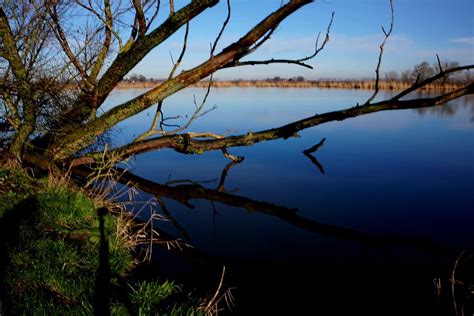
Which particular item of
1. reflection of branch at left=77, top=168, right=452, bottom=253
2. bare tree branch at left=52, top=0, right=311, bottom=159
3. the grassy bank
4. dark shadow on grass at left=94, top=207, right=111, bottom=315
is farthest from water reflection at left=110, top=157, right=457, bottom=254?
dark shadow on grass at left=94, top=207, right=111, bottom=315

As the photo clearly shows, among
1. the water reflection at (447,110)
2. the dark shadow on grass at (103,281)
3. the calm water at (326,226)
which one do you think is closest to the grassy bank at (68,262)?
the dark shadow on grass at (103,281)

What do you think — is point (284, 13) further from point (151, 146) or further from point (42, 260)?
point (42, 260)

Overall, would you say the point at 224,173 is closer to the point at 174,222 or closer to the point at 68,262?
the point at 174,222

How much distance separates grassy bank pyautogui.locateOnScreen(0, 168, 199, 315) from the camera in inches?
110

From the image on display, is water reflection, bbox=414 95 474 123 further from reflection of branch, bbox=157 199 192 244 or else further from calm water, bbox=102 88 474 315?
reflection of branch, bbox=157 199 192 244

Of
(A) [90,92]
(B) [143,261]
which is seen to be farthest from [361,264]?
(A) [90,92]

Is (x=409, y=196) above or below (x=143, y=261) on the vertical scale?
below

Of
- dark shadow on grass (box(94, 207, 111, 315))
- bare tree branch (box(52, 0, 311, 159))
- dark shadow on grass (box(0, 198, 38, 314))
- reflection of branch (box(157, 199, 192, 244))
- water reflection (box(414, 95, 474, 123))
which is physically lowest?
reflection of branch (box(157, 199, 192, 244))

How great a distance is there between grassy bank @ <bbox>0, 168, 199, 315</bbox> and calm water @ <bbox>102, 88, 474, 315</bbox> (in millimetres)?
724

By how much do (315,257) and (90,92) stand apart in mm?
4639

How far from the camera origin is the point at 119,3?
682cm

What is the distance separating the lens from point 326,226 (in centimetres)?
625

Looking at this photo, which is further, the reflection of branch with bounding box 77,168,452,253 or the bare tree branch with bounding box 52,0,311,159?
the bare tree branch with bounding box 52,0,311,159

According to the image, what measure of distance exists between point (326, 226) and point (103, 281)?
4005mm
